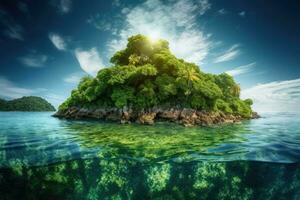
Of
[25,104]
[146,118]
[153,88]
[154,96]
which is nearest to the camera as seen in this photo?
[146,118]

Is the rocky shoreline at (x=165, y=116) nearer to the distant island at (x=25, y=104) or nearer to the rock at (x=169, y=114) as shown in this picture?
the rock at (x=169, y=114)

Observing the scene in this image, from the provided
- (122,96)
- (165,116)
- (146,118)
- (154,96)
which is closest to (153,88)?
(154,96)

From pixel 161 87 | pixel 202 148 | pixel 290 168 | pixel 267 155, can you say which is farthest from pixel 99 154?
pixel 161 87

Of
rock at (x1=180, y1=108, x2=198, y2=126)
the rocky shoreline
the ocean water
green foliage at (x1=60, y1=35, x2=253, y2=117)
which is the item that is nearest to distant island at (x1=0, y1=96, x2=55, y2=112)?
green foliage at (x1=60, y1=35, x2=253, y2=117)

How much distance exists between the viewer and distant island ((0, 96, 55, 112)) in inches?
5784

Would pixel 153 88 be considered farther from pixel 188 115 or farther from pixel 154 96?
pixel 188 115

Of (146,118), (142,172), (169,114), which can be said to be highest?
(169,114)

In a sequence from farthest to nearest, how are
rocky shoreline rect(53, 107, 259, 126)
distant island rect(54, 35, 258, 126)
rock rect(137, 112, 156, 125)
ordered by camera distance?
distant island rect(54, 35, 258, 126)
rocky shoreline rect(53, 107, 259, 126)
rock rect(137, 112, 156, 125)

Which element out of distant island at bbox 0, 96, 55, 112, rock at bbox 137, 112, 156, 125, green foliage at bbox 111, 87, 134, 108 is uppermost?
distant island at bbox 0, 96, 55, 112

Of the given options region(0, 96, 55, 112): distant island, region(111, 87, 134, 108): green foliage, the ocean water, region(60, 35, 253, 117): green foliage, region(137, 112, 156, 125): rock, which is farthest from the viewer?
region(0, 96, 55, 112): distant island

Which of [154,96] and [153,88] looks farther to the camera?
[153,88]

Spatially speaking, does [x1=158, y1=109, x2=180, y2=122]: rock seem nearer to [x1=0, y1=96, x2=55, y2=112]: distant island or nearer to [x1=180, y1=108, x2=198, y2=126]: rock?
[x1=180, y1=108, x2=198, y2=126]: rock

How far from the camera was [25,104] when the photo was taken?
159 m

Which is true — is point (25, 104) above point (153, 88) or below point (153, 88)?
above
